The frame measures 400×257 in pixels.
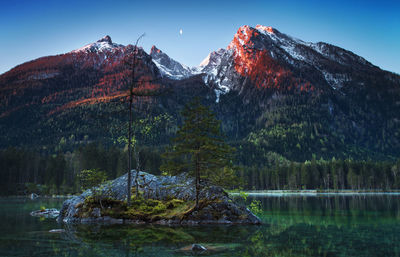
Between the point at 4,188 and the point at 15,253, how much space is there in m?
120

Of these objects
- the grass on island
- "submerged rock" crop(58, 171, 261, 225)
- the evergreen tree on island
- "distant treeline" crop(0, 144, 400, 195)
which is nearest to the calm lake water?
"submerged rock" crop(58, 171, 261, 225)

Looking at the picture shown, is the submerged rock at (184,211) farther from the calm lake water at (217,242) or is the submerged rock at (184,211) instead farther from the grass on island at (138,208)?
the calm lake water at (217,242)

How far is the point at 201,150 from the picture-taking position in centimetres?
3306

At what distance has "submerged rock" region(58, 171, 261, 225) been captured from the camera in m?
33.7

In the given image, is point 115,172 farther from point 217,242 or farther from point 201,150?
point 217,242

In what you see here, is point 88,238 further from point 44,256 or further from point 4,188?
point 4,188

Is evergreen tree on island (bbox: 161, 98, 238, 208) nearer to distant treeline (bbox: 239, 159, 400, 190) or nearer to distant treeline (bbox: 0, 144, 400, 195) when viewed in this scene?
distant treeline (bbox: 0, 144, 400, 195)

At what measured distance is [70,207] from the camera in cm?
3859

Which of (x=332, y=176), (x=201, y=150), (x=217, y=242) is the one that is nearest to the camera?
(x=217, y=242)

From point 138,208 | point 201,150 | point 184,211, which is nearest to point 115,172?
point 138,208

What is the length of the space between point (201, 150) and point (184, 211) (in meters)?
7.60

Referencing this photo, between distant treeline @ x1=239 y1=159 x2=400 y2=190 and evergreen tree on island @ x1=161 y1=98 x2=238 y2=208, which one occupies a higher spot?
evergreen tree on island @ x1=161 y1=98 x2=238 y2=208

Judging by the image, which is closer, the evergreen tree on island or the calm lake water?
the calm lake water

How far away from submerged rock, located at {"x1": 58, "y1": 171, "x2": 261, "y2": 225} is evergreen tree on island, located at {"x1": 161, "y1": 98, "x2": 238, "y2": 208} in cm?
156
